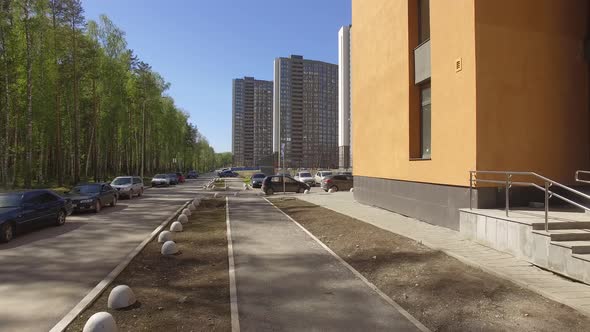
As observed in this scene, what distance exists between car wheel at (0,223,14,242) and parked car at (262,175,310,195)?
2085cm

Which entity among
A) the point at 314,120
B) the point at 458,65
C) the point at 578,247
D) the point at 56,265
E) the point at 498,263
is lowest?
the point at 56,265

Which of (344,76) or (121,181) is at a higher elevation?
(344,76)

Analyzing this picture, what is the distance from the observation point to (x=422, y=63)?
1338 centimetres

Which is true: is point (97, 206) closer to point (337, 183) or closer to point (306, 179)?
point (337, 183)

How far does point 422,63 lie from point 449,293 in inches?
375

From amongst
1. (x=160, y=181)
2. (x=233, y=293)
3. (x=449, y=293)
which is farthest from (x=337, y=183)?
(x=233, y=293)

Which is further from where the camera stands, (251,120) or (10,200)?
(251,120)

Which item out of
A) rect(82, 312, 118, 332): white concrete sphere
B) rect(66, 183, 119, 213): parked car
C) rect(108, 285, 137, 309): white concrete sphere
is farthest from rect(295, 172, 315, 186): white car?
rect(82, 312, 118, 332): white concrete sphere

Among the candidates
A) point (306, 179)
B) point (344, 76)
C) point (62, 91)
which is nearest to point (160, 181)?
point (62, 91)

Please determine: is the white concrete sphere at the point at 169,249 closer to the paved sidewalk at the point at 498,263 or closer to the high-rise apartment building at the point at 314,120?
the paved sidewalk at the point at 498,263

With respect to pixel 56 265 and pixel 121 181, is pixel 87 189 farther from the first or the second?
pixel 56 265

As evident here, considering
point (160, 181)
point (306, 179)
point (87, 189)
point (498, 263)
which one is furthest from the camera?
point (160, 181)

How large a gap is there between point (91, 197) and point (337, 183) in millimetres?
20542

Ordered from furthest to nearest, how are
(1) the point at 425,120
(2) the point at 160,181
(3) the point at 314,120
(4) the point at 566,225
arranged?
(3) the point at 314,120
(2) the point at 160,181
(1) the point at 425,120
(4) the point at 566,225
